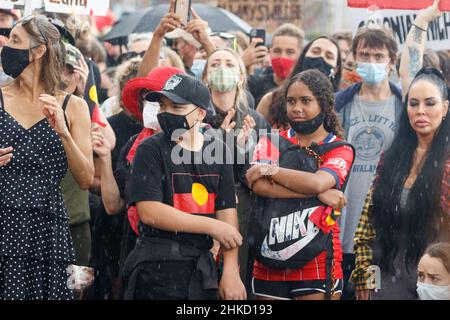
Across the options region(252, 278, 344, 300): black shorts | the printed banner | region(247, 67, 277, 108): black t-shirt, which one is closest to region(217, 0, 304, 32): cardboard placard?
region(247, 67, 277, 108): black t-shirt

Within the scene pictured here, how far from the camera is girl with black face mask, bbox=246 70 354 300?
6.61 meters

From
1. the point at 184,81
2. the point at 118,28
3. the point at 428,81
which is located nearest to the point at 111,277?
the point at 184,81

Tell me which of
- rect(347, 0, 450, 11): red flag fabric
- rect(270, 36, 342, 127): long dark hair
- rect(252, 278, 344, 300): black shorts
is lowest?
rect(252, 278, 344, 300): black shorts

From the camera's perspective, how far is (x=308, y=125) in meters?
6.88

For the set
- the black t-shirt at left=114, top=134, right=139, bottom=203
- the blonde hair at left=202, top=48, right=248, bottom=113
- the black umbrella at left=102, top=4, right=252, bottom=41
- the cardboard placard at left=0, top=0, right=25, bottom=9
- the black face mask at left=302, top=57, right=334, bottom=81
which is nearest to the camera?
the black t-shirt at left=114, top=134, right=139, bottom=203

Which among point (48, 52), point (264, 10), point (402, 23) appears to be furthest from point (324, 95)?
point (264, 10)

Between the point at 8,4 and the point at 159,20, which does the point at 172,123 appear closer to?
the point at 8,4

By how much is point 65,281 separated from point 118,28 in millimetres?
6711

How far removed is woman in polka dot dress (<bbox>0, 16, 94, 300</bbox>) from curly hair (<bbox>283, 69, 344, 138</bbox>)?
1.47 m

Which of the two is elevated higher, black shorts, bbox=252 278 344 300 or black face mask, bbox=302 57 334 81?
black face mask, bbox=302 57 334 81

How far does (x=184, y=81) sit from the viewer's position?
21.0 ft

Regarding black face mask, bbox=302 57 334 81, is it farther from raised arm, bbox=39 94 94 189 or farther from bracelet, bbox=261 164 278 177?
raised arm, bbox=39 94 94 189

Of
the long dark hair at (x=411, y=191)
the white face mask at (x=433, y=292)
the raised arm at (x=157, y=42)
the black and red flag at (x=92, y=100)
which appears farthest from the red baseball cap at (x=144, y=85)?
the white face mask at (x=433, y=292)
